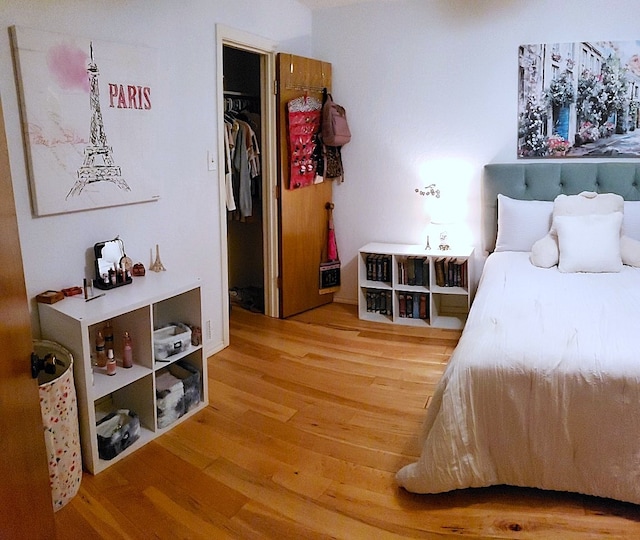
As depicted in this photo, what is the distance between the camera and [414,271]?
4.44m

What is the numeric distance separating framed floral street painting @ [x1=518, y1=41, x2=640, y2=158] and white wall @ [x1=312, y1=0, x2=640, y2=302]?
84 millimetres

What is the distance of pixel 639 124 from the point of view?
3.86 m

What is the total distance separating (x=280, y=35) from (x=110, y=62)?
68.1 inches

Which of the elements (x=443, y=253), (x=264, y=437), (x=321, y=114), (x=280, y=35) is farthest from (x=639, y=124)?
(x=264, y=437)

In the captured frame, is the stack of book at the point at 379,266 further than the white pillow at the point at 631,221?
Yes

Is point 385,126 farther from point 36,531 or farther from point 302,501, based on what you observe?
point 36,531

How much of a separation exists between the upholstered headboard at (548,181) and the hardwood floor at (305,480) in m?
1.35

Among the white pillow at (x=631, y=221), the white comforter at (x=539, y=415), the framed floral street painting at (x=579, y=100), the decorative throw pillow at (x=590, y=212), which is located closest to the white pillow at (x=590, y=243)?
the decorative throw pillow at (x=590, y=212)

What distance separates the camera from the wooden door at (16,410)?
129cm

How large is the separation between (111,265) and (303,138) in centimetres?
202

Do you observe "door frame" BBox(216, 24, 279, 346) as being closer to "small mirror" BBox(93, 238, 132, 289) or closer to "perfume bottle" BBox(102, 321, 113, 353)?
"small mirror" BBox(93, 238, 132, 289)

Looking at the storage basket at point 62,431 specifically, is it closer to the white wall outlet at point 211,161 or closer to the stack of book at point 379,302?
the white wall outlet at point 211,161

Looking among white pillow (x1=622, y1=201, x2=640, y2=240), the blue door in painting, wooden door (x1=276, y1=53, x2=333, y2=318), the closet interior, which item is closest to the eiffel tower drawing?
the closet interior

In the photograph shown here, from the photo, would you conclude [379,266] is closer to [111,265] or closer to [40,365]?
[111,265]
